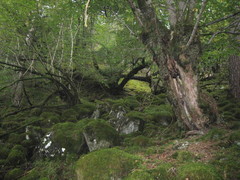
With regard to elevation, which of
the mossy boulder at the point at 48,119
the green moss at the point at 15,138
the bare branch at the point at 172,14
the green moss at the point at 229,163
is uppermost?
the bare branch at the point at 172,14

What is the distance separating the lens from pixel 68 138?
189 inches

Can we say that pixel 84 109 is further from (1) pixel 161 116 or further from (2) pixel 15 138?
(1) pixel 161 116

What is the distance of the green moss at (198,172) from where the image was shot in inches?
94.8

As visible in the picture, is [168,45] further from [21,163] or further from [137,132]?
[21,163]

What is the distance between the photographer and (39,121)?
6.33 meters

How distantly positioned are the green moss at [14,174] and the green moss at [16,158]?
431 millimetres

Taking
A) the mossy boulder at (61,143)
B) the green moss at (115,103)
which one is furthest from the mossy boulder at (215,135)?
the green moss at (115,103)

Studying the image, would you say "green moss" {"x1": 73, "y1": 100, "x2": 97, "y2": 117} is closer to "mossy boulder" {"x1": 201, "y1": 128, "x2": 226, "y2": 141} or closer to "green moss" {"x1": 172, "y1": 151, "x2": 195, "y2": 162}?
"green moss" {"x1": 172, "y1": 151, "x2": 195, "y2": 162}

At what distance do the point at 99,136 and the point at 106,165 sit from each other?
146 cm

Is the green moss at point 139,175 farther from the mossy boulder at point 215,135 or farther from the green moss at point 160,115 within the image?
the green moss at point 160,115

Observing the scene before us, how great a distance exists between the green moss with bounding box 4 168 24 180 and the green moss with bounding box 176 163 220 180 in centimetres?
366

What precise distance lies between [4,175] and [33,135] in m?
1.59

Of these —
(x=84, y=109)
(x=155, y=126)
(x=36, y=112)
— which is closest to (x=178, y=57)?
(x=155, y=126)

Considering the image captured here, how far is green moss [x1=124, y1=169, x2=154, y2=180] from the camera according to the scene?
272 centimetres
